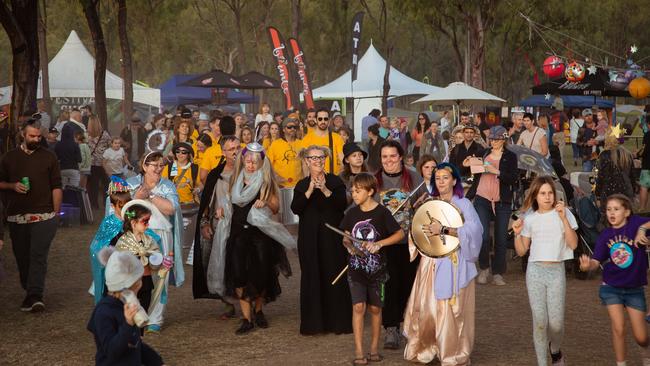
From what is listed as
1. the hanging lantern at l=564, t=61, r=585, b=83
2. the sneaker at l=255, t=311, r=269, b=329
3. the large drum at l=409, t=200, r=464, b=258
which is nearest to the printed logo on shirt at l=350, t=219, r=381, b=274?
the large drum at l=409, t=200, r=464, b=258

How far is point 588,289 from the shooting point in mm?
10930

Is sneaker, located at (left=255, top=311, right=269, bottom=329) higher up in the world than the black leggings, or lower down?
lower down

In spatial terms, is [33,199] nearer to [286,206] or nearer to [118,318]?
[286,206]

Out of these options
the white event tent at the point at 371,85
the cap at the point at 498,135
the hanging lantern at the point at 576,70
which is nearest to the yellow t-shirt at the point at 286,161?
the cap at the point at 498,135

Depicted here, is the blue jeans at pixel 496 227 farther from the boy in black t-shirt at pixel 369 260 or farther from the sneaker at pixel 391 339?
the boy in black t-shirt at pixel 369 260

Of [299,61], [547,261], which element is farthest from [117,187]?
[299,61]

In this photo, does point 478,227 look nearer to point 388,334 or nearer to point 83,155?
point 388,334

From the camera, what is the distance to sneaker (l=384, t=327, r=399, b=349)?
8031mm

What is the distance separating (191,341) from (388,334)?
171 cm

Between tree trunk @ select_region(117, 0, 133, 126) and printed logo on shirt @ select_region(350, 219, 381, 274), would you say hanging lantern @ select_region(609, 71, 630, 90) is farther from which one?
printed logo on shirt @ select_region(350, 219, 381, 274)

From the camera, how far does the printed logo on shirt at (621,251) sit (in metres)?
6.75

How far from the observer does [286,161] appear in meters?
13.6

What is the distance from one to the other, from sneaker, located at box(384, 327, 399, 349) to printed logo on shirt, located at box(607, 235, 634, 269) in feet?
6.48

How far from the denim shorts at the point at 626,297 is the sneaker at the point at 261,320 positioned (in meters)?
3.31
